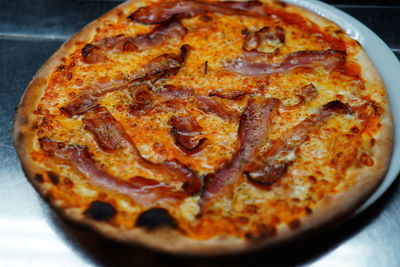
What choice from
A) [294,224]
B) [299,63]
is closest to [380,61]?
[299,63]

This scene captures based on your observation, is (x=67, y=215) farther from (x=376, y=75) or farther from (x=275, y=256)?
(x=376, y=75)

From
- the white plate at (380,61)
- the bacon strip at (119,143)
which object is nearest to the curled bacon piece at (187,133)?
the bacon strip at (119,143)

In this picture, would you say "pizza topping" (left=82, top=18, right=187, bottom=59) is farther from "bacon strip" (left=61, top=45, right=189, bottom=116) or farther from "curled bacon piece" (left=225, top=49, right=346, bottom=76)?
"curled bacon piece" (left=225, top=49, right=346, bottom=76)

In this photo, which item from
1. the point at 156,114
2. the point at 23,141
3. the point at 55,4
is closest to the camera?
the point at 23,141

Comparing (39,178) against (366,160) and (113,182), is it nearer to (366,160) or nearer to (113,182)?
(113,182)

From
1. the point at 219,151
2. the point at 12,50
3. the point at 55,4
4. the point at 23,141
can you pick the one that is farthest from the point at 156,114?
the point at 55,4

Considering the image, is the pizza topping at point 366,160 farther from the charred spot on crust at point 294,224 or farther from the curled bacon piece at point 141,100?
the curled bacon piece at point 141,100
